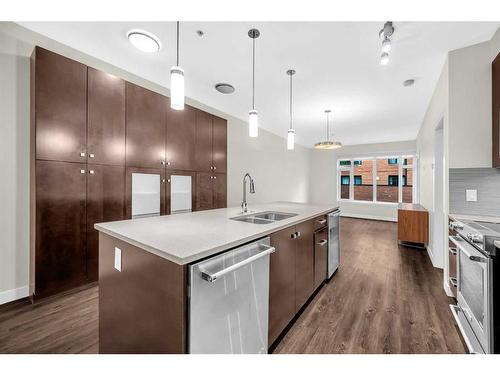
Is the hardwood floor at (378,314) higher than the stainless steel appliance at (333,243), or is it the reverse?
the stainless steel appliance at (333,243)

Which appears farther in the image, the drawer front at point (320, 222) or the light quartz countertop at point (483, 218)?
the drawer front at point (320, 222)

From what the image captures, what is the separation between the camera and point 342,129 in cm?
561

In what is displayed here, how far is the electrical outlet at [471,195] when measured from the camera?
2.11 metres

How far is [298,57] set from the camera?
242 centimetres

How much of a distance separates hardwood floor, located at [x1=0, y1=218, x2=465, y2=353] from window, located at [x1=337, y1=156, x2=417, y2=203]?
17.4 ft

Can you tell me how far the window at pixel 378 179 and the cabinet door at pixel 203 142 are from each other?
599 cm

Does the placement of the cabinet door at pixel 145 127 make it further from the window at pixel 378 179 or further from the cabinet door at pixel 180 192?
the window at pixel 378 179

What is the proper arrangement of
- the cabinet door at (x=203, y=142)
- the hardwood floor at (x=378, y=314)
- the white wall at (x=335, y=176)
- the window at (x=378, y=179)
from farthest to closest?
the window at (x=378, y=179), the white wall at (x=335, y=176), the cabinet door at (x=203, y=142), the hardwood floor at (x=378, y=314)

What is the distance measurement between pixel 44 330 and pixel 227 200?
3019mm

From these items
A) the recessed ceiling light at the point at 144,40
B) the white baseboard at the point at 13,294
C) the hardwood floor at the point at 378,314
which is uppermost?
the recessed ceiling light at the point at 144,40

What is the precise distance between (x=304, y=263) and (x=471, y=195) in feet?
6.04

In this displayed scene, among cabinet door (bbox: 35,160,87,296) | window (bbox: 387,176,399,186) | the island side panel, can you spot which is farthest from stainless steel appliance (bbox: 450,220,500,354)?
window (bbox: 387,176,399,186)

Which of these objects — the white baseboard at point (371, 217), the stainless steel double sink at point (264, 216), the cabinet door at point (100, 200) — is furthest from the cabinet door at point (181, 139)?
the white baseboard at point (371, 217)

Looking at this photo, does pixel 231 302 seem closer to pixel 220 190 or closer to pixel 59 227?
pixel 59 227
